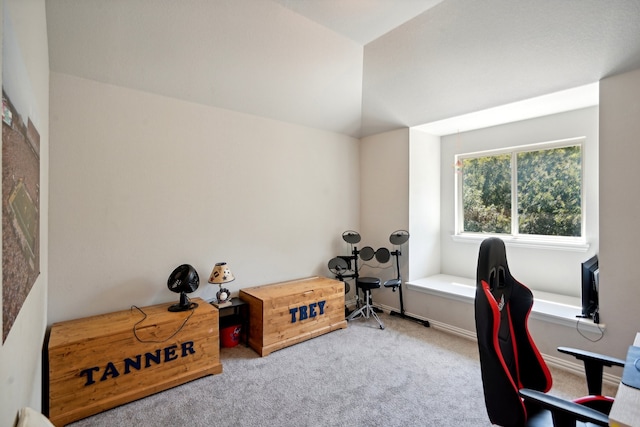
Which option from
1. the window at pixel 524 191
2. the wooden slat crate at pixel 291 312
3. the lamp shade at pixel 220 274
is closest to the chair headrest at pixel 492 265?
the wooden slat crate at pixel 291 312

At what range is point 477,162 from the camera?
415 centimetres

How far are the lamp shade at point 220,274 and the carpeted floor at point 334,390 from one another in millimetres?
735

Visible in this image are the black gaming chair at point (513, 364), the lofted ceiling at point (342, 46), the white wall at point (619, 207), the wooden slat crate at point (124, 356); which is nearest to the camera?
the black gaming chair at point (513, 364)

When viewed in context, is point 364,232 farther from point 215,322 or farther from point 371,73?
point 215,322

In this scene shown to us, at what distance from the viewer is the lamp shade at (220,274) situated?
9.65 feet

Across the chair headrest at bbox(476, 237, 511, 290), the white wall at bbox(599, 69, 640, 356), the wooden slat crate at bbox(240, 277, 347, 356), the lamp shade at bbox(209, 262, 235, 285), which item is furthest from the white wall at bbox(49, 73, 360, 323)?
the white wall at bbox(599, 69, 640, 356)

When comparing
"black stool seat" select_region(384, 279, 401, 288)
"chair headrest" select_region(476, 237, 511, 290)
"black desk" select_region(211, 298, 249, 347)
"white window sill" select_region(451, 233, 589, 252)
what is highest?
"chair headrest" select_region(476, 237, 511, 290)

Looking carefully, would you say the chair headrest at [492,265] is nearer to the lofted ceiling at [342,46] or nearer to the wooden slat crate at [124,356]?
the lofted ceiling at [342,46]

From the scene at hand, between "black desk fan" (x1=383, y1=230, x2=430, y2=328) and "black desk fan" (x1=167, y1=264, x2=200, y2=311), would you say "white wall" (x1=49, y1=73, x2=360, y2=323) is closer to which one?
"black desk fan" (x1=167, y1=264, x2=200, y2=311)

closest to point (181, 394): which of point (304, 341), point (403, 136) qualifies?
point (304, 341)

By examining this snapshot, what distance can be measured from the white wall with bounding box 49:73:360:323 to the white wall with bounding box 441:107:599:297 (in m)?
1.86

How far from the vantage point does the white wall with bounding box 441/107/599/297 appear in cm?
319

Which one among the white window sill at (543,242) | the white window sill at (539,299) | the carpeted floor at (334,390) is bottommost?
the carpeted floor at (334,390)

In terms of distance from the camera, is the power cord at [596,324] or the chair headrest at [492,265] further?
the power cord at [596,324]
